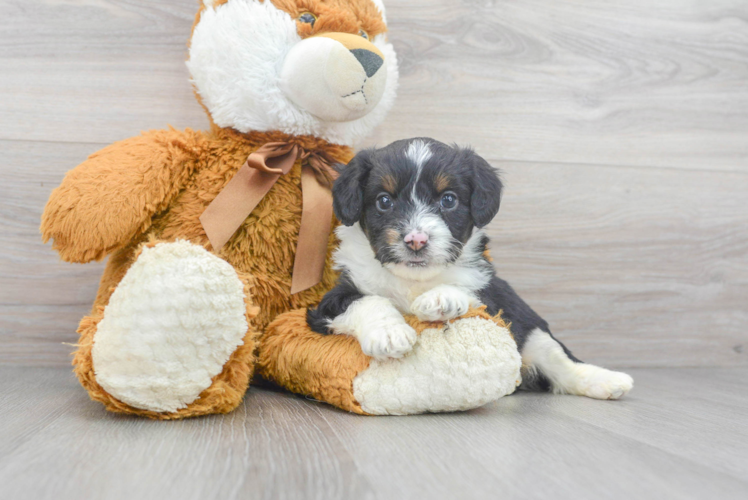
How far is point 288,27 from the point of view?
1499mm

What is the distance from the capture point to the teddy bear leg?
116cm

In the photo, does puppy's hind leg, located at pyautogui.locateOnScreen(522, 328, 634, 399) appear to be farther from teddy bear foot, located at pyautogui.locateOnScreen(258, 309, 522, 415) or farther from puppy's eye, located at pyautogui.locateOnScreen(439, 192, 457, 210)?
puppy's eye, located at pyautogui.locateOnScreen(439, 192, 457, 210)

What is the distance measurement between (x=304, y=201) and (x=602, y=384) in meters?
0.95

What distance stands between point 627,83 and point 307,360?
1.67m

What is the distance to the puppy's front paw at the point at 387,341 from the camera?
4.02ft

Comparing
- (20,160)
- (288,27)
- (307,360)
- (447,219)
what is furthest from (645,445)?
(20,160)

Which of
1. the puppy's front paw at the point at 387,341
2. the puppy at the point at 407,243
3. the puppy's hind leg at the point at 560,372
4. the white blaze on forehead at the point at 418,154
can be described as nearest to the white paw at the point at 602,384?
the puppy's hind leg at the point at 560,372

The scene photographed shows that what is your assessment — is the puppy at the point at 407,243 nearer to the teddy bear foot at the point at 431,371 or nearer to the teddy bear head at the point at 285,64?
the teddy bear foot at the point at 431,371

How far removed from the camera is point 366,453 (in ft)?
3.33

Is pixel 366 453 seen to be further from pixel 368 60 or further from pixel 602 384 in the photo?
pixel 368 60

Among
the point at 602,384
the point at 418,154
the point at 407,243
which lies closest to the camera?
the point at 407,243

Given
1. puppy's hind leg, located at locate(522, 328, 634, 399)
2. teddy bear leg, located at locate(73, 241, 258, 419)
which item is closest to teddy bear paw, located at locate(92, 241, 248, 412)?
teddy bear leg, located at locate(73, 241, 258, 419)

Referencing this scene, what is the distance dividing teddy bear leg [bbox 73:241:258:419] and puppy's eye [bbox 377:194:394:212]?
0.37m

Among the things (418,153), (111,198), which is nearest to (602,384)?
(418,153)
